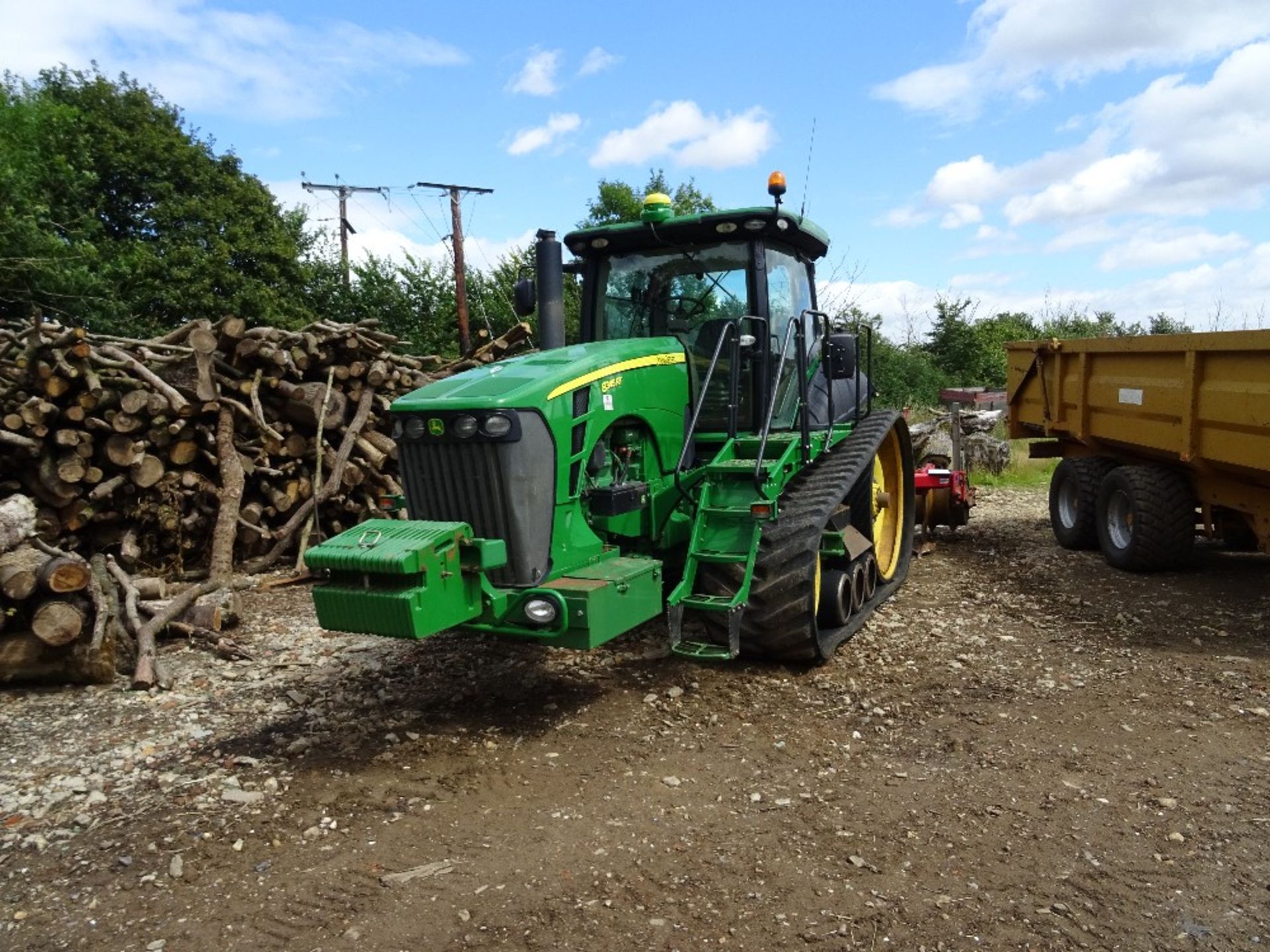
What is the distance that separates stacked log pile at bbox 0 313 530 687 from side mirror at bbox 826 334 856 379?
379 cm

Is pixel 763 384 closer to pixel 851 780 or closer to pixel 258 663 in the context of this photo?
pixel 851 780

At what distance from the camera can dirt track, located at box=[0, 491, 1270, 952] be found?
2967 mm

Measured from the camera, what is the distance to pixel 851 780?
12.8ft

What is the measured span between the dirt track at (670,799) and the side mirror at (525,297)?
203 centimetres

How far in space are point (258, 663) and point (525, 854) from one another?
297 centimetres

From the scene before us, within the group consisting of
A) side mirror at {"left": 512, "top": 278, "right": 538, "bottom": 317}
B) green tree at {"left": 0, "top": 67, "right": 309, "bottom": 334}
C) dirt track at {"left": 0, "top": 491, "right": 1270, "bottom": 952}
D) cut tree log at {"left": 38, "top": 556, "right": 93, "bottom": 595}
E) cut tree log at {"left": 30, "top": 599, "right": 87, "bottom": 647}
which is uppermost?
green tree at {"left": 0, "top": 67, "right": 309, "bottom": 334}

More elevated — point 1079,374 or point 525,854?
point 1079,374

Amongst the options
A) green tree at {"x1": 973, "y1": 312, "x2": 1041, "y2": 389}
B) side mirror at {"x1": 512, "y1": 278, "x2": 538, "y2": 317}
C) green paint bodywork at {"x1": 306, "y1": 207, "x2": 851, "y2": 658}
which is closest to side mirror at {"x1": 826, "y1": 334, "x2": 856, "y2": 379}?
green paint bodywork at {"x1": 306, "y1": 207, "x2": 851, "y2": 658}

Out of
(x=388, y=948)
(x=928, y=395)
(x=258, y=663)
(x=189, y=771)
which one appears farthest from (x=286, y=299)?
(x=388, y=948)

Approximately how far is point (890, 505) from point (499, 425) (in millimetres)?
4041

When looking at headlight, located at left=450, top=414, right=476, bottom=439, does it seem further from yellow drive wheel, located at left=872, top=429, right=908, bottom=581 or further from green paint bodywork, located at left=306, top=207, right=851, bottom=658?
yellow drive wheel, located at left=872, top=429, right=908, bottom=581

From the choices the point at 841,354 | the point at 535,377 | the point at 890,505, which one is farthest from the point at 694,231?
the point at 890,505

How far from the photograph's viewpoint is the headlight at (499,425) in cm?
420

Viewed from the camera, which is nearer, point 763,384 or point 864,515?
point 763,384
